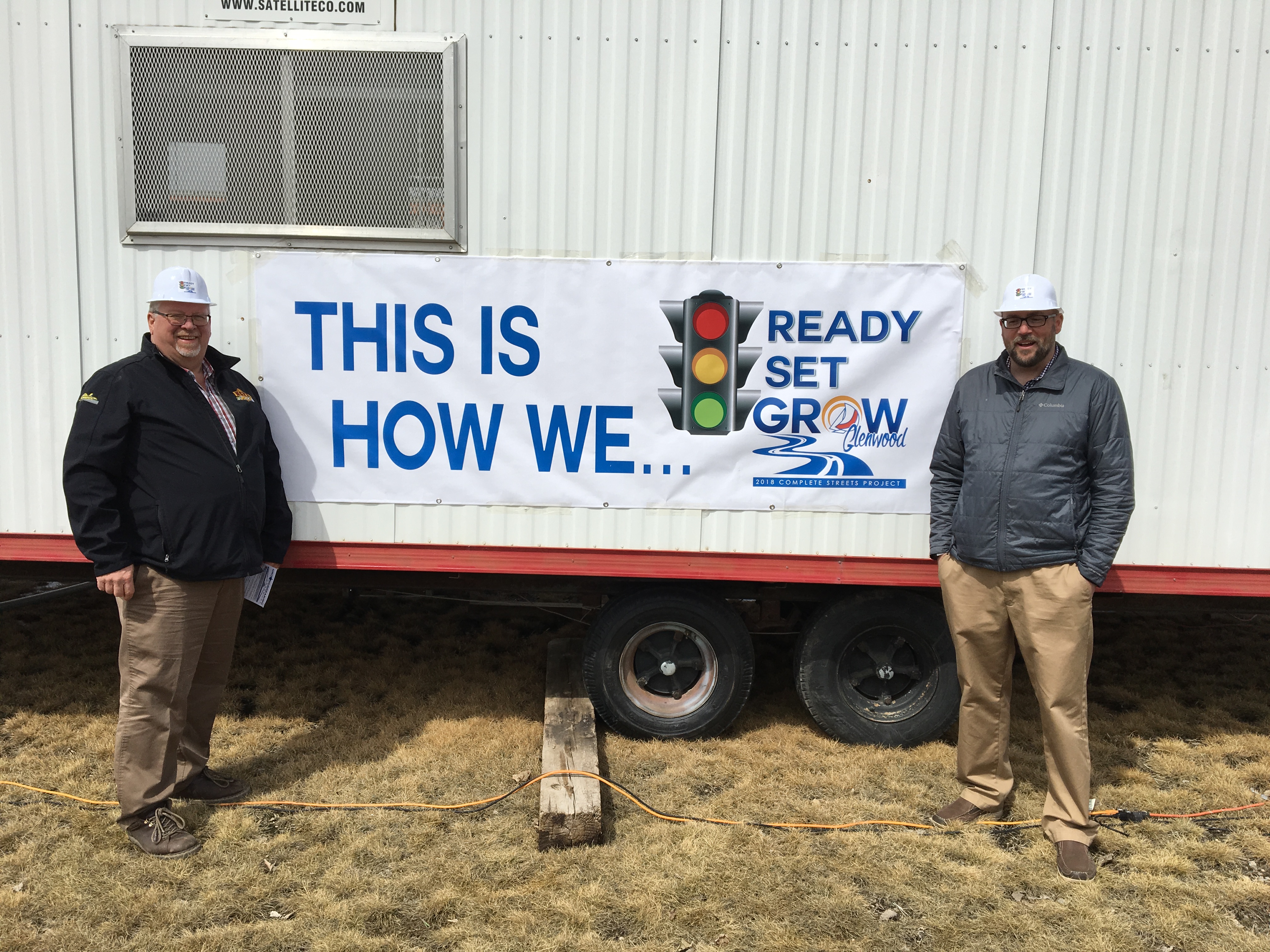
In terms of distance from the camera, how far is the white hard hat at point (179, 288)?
124 inches

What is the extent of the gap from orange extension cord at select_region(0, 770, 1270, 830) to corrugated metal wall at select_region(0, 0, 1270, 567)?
3.83ft

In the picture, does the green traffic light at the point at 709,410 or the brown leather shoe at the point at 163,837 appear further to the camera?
the green traffic light at the point at 709,410

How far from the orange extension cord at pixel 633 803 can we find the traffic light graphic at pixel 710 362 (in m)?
1.53

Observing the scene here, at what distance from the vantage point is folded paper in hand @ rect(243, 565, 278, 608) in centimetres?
357

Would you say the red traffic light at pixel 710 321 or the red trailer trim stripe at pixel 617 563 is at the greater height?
the red traffic light at pixel 710 321

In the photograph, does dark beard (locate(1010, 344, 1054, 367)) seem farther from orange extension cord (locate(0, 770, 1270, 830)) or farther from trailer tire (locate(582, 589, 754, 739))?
orange extension cord (locate(0, 770, 1270, 830))

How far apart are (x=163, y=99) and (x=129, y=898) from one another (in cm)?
302

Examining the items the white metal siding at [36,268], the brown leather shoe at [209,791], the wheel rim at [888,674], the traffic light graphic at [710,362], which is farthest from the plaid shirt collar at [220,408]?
the wheel rim at [888,674]

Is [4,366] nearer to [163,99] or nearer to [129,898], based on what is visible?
[163,99]

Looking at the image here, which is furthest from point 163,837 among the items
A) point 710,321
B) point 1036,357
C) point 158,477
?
point 1036,357

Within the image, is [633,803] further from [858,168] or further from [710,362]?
[858,168]

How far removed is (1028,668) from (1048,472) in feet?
2.51

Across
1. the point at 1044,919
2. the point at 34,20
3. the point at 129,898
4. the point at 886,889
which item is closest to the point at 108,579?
the point at 129,898

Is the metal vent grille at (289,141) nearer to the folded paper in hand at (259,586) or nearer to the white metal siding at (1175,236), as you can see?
the folded paper in hand at (259,586)
